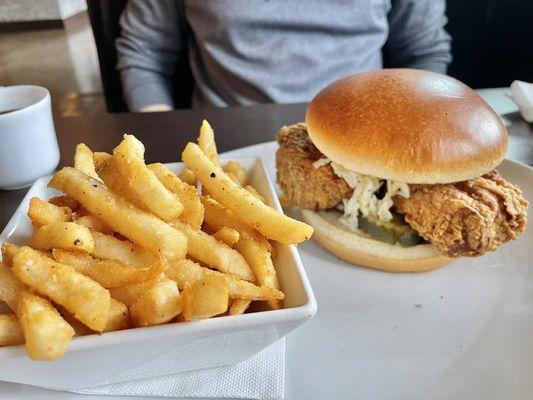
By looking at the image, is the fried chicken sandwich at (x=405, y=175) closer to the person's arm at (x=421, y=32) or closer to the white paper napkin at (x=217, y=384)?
the white paper napkin at (x=217, y=384)

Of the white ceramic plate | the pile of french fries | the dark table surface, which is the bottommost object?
the white ceramic plate

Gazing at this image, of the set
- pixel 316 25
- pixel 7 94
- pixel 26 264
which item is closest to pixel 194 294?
pixel 26 264

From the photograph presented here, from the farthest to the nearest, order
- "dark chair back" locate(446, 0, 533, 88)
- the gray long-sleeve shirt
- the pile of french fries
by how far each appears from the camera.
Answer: "dark chair back" locate(446, 0, 533, 88) → the gray long-sleeve shirt → the pile of french fries

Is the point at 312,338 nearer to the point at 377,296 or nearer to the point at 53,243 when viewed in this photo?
the point at 377,296

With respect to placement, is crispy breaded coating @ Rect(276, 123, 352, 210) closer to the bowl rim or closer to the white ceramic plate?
the white ceramic plate

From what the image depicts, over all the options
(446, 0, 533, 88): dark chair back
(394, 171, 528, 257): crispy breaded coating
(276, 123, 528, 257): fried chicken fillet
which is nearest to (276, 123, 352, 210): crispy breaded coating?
(276, 123, 528, 257): fried chicken fillet

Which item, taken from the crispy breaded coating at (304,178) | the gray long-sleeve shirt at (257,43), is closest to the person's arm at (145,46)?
the gray long-sleeve shirt at (257,43)
